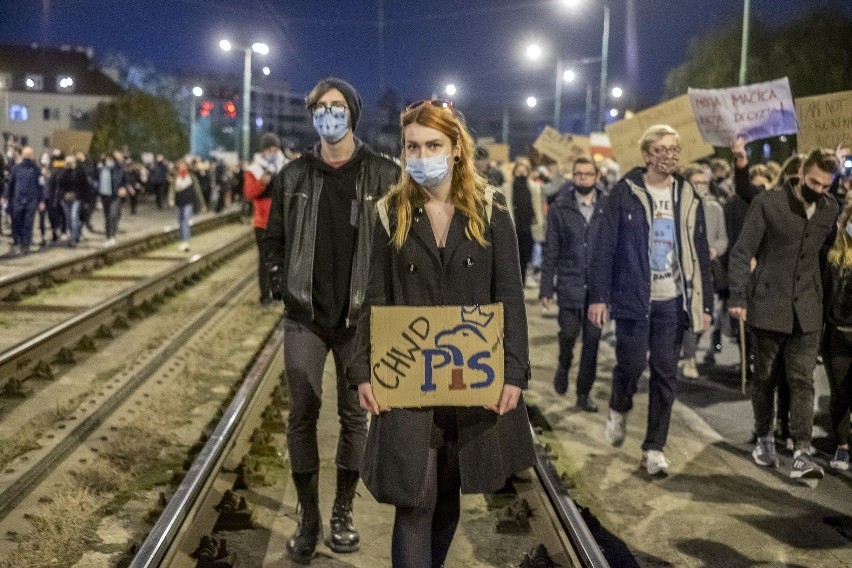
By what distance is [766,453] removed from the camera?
27.1ft

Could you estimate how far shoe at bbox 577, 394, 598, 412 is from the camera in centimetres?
1007

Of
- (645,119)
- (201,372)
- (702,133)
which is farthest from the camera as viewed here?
(645,119)

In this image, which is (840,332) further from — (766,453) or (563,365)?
(563,365)

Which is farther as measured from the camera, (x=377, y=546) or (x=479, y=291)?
(x=377, y=546)

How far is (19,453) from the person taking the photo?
7820 millimetres

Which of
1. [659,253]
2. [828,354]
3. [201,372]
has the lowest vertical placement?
[201,372]

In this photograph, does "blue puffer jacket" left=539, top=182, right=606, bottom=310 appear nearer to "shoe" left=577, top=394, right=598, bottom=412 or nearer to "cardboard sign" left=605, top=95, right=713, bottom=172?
"shoe" left=577, top=394, right=598, bottom=412

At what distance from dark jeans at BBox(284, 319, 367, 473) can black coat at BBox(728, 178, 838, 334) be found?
2.98 m

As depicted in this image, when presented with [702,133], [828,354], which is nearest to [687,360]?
[702,133]

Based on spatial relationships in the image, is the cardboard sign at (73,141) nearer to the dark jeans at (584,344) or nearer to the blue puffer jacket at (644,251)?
the dark jeans at (584,344)

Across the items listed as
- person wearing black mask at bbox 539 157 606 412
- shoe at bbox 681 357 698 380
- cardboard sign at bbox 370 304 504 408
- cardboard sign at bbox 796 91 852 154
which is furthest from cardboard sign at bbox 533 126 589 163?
cardboard sign at bbox 370 304 504 408

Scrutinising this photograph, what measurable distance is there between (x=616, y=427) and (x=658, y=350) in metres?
0.90

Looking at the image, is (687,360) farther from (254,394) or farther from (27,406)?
(27,406)

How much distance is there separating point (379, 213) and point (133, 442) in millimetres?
4370
